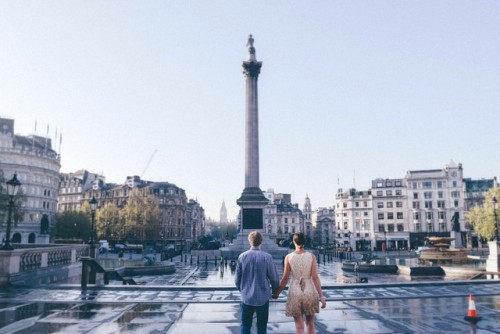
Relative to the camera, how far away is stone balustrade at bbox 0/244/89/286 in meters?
18.6

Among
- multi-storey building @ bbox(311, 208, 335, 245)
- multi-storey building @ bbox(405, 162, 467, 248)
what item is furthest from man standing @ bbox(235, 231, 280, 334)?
multi-storey building @ bbox(311, 208, 335, 245)

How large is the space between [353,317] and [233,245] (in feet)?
125

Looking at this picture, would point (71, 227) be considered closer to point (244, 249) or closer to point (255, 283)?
point (244, 249)

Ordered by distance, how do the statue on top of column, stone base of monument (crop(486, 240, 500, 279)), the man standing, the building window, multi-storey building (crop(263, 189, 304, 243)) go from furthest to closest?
multi-storey building (crop(263, 189, 304, 243)), the building window, the statue on top of column, stone base of monument (crop(486, 240, 500, 279)), the man standing

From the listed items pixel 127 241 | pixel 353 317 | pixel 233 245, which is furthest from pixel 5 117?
pixel 353 317

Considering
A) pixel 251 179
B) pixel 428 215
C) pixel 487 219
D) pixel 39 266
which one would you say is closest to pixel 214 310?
pixel 39 266

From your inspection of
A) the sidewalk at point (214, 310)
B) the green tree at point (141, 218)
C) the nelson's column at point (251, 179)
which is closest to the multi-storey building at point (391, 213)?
the nelson's column at point (251, 179)

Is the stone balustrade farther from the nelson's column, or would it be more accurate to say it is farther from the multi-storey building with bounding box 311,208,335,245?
the multi-storey building with bounding box 311,208,335,245

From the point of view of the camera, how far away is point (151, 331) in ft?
32.4

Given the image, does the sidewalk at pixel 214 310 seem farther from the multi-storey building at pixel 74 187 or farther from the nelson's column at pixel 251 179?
the multi-storey building at pixel 74 187

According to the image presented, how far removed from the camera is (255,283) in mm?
7004

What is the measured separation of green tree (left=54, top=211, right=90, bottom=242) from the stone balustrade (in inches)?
2141

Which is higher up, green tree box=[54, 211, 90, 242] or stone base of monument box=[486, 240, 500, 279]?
green tree box=[54, 211, 90, 242]

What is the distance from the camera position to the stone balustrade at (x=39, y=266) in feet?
61.0
